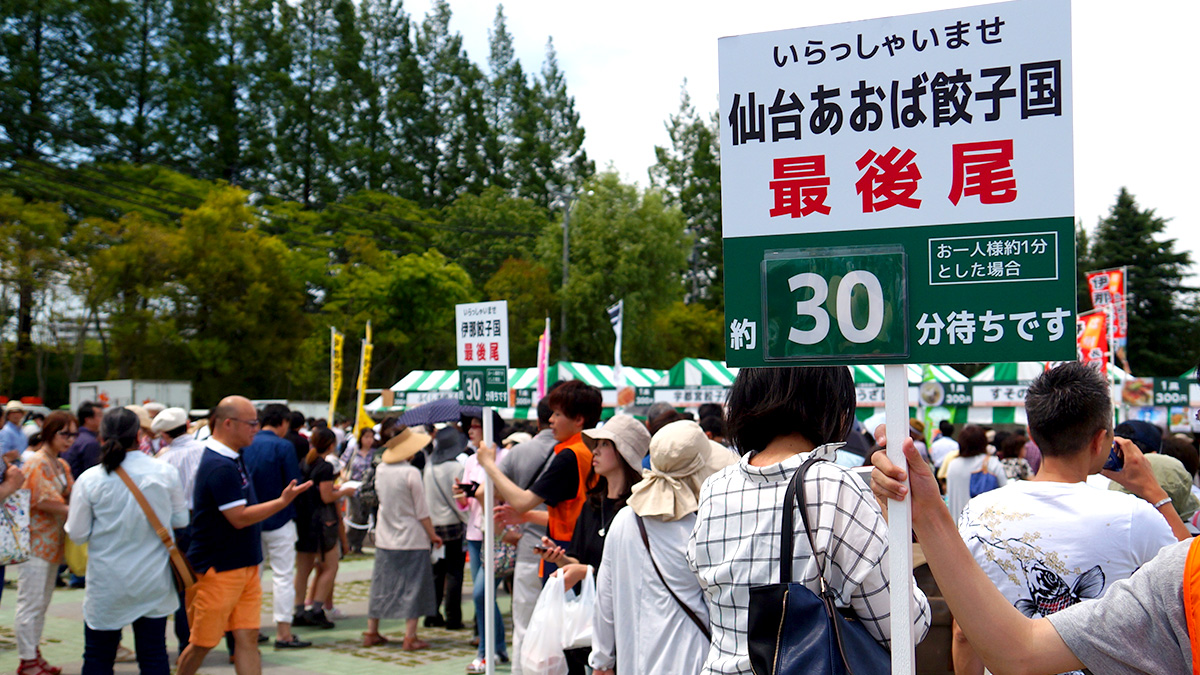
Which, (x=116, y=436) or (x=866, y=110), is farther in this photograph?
(x=116, y=436)

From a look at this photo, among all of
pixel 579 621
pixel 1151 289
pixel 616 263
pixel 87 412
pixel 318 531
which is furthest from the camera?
pixel 1151 289

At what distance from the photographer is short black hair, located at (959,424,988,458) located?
10.3 metres

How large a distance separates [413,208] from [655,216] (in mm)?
14427

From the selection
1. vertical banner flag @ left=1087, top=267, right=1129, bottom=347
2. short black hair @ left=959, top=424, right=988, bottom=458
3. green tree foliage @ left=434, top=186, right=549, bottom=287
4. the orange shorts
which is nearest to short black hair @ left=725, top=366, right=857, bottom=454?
the orange shorts

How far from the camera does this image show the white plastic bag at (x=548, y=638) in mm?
4980

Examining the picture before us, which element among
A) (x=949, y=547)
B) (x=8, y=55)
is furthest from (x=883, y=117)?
(x=8, y=55)

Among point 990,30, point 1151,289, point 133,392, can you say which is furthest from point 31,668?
point 1151,289

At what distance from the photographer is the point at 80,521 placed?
20.7 ft

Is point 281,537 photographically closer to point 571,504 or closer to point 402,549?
point 402,549

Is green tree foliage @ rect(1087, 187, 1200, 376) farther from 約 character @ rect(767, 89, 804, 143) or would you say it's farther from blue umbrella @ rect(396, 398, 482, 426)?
約 character @ rect(767, 89, 804, 143)

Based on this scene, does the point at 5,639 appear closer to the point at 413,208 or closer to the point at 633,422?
the point at 633,422

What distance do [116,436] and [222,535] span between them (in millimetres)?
934

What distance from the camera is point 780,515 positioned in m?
2.67

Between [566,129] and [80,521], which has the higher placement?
[566,129]
